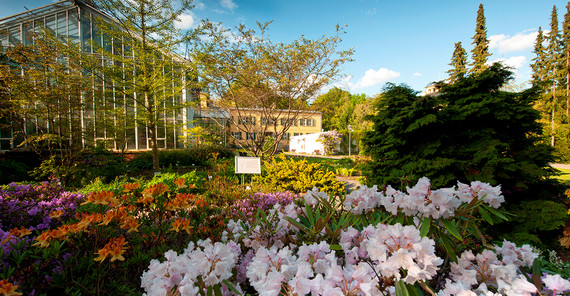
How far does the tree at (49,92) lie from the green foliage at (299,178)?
17.1ft

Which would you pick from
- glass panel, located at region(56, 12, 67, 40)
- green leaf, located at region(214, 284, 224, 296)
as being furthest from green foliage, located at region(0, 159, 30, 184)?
green leaf, located at region(214, 284, 224, 296)

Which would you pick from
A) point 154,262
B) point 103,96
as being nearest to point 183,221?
point 154,262

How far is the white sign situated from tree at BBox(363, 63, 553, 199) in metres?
2.64

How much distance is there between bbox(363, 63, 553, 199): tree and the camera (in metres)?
3.32

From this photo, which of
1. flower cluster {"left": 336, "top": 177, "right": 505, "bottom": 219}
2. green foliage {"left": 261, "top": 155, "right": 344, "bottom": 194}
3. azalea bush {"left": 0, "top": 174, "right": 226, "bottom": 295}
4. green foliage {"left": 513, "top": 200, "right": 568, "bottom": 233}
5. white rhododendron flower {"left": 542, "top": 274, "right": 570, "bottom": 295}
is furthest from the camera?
green foliage {"left": 261, "top": 155, "right": 344, "bottom": 194}

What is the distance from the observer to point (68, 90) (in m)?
5.90

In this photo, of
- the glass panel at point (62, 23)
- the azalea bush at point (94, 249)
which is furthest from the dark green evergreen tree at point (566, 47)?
the glass panel at point (62, 23)

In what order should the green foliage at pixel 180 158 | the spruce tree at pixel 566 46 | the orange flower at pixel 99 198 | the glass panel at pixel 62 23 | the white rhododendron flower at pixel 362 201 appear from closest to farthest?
the white rhododendron flower at pixel 362 201 < the orange flower at pixel 99 198 < the green foliage at pixel 180 158 < the glass panel at pixel 62 23 < the spruce tree at pixel 566 46

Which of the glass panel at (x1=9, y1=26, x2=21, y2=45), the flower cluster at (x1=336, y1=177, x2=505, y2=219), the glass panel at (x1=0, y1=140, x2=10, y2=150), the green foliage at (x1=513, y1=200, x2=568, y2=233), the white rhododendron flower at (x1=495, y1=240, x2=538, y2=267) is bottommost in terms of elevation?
the green foliage at (x1=513, y1=200, x2=568, y2=233)

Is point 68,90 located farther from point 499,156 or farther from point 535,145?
point 535,145

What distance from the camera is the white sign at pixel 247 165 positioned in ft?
17.5

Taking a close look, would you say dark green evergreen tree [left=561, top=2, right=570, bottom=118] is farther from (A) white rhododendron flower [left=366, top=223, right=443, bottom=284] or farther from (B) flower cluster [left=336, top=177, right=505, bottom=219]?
(A) white rhododendron flower [left=366, top=223, right=443, bottom=284]

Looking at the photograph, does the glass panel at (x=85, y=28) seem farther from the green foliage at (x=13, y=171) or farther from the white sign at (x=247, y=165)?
the white sign at (x=247, y=165)

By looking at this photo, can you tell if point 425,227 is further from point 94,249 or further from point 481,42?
point 481,42
